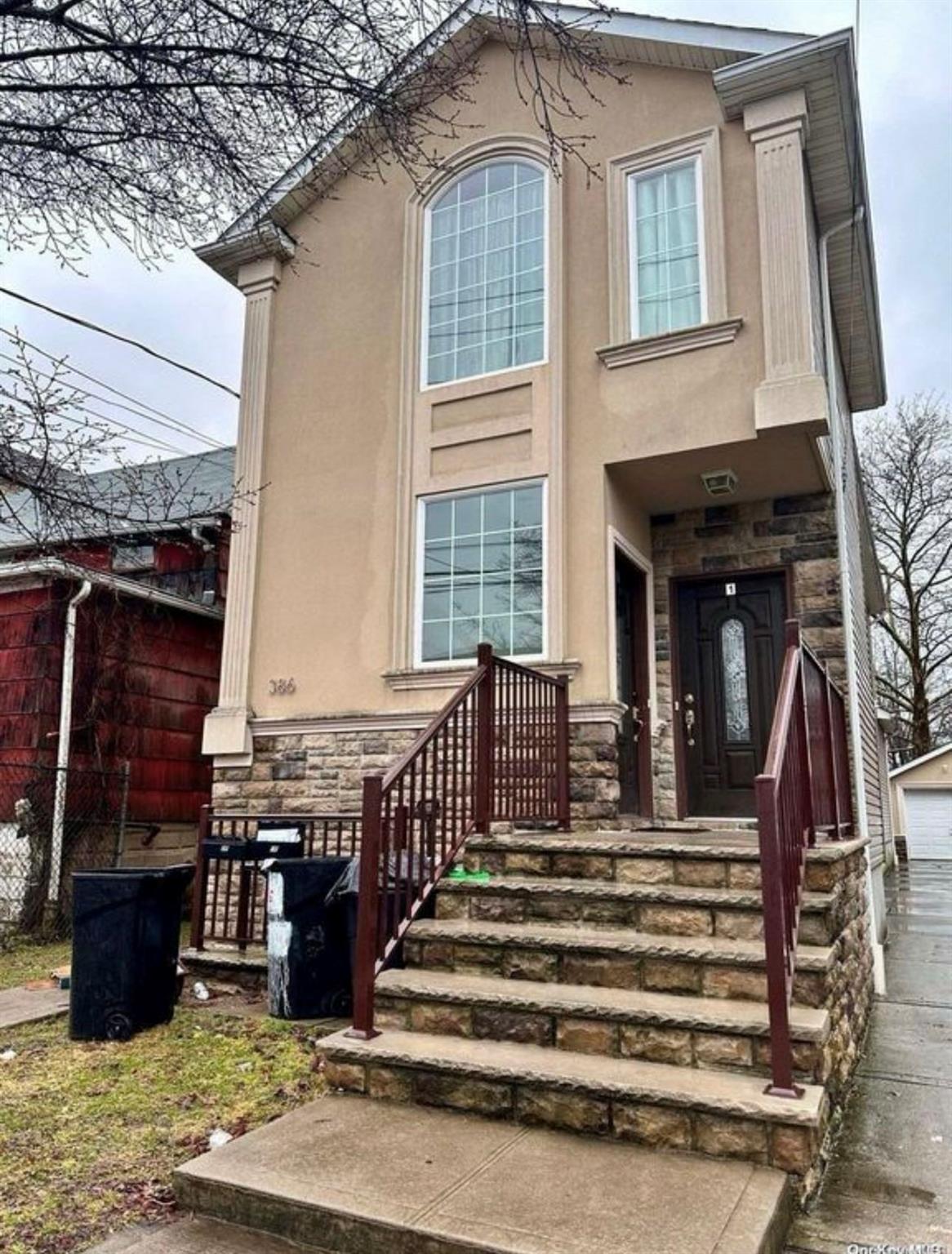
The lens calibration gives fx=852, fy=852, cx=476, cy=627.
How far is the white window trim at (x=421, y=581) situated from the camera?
630 cm

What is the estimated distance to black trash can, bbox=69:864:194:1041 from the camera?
14.2 feet

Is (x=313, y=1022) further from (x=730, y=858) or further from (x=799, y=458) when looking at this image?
(x=799, y=458)

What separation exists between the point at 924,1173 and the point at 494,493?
5.07 meters

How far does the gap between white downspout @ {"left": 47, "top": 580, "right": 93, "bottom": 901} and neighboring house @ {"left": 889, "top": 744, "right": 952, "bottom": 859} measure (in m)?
17.5

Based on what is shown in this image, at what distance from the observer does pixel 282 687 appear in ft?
23.9

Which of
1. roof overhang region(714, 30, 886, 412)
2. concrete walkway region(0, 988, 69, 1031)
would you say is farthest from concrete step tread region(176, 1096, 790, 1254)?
roof overhang region(714, 30, 886, 412)

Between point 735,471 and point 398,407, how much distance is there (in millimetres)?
2848

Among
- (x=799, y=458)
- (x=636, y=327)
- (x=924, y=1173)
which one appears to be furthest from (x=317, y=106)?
(x=924, y=1173)

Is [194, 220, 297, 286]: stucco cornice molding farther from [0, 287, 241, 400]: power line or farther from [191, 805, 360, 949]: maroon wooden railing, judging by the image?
[191, 805, 360, 949]: maroon wooden railing

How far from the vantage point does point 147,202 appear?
15.2 ft

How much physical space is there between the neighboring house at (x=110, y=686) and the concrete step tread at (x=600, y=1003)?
14.4 feet

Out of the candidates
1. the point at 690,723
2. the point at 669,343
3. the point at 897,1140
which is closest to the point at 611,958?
the point at 897,1140

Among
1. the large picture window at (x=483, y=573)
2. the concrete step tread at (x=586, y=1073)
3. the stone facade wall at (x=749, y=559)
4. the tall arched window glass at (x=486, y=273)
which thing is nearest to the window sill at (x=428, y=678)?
the large picture window at (x=483, y=573)

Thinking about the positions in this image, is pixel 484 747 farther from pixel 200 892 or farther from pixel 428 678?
pixel 200 892
